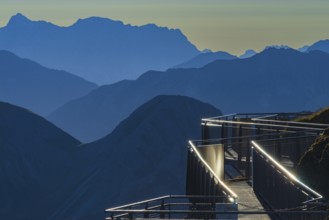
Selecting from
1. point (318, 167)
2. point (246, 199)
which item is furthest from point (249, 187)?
point (318, 167)

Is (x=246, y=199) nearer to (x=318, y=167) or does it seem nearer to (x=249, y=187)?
(x=249, y=187)

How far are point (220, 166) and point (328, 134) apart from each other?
5.52 metres

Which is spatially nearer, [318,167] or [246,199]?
[318,167]

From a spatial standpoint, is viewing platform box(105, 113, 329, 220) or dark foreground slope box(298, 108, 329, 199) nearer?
viewing platform box(105, 113, 329, 220)

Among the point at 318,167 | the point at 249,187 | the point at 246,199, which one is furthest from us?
the point at 249,187

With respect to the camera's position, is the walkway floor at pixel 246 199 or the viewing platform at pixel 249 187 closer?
the viewing platform at pixel 249 187

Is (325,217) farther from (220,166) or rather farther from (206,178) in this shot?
(220,166)

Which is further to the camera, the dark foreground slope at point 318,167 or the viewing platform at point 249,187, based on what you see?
the dark foreground slope at point 318,167

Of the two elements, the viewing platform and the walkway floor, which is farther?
the walkway floor

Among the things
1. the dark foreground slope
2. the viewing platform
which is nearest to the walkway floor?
the viewing platform

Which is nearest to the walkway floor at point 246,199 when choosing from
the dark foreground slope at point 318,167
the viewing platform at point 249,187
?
the viewing platform at point 249,187

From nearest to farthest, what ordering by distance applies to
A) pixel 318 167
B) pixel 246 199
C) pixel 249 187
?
pixel 318 167 < pixel 246 199 < pixel 249 187

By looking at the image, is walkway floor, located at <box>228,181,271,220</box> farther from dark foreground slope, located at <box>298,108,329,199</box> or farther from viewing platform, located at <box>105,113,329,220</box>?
dark foreground slope, located at <box>298,108,329,199</box>

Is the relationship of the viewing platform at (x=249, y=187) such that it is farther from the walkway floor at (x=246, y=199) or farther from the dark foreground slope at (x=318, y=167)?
the dark foreground slope at (x=318, y=167)
